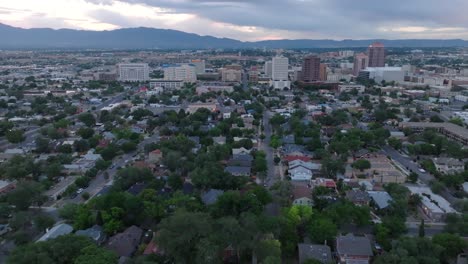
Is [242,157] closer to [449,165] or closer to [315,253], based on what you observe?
[315,253]

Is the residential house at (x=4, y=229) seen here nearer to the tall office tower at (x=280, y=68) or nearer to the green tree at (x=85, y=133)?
the green tree at (x=85, y=133)

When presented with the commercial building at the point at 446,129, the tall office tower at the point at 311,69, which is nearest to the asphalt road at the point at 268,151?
the commercial building at the point at 446,129

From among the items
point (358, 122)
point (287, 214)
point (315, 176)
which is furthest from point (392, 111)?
point (287, 214)

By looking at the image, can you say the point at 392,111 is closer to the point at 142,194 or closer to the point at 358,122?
the point at 358,122

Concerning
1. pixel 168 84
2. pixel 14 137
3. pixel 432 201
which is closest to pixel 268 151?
pixel 432 201

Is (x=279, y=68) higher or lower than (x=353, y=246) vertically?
higher

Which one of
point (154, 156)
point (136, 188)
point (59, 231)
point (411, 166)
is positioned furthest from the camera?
point (154, 156)

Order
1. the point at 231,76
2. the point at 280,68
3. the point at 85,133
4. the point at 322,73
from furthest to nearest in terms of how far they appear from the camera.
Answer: the point at 231,76 → the point at 280,68 → the point at 322,73 → the point at 85,133
